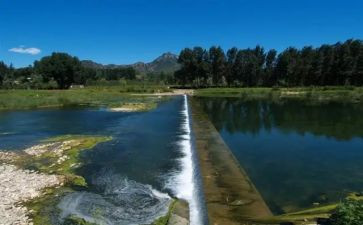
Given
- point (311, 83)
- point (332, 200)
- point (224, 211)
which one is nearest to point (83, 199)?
point (224, 211)

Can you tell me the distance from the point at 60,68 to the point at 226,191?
106 metres

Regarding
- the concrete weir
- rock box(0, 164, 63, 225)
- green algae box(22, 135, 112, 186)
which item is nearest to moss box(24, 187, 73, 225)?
rock box(0, 164, 63, 225)

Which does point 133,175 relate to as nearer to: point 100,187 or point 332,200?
point 100,187

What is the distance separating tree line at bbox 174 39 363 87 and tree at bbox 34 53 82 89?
110ft

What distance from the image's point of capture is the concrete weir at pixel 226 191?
11762 mm

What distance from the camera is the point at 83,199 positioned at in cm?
1359

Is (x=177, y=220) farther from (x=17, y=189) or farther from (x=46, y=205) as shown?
(x=17, y=189)

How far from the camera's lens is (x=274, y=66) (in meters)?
122

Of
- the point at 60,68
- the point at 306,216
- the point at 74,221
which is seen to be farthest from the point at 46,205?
the point at 60,68

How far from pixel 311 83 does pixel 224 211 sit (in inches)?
4154

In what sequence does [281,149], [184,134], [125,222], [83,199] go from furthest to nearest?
[184,134] → [281,149] → [83,199] → [125,222]

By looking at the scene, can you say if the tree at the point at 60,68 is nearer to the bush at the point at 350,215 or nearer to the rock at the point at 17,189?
the rock at the point at 17,189

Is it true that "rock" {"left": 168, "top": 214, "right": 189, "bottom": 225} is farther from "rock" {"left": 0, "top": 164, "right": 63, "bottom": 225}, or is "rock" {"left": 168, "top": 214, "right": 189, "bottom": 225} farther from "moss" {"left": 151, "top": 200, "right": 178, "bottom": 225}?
"rock" {"left": 0, "top": 164, "right": 63, "bottom": 225}

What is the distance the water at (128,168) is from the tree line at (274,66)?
7649 cm
